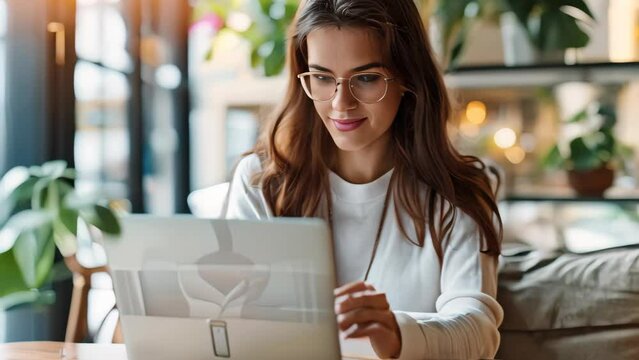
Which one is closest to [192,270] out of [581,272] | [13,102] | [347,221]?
[347,221]

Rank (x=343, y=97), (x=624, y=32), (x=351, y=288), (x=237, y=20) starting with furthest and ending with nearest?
1. (x=237, y=20)
2. (x=624, y=32)
3. (x=343, y=97)
4. (x=351, y=288)

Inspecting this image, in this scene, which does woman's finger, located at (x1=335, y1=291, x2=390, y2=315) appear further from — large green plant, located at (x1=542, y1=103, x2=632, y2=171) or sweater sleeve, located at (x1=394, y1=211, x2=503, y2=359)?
large green plant, located at (x1=542, y1=103, x2=632, y2=171)

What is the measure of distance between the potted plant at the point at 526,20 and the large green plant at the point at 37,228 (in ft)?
5.30

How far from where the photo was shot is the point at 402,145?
5.67 feet

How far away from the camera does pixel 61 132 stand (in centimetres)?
241

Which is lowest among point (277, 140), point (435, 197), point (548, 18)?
point (435, 197)

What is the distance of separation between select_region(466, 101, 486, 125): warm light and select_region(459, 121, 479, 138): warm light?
→ 0.02 m

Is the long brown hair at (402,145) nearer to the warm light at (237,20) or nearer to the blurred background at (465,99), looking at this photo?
the blurred background at (465,99)

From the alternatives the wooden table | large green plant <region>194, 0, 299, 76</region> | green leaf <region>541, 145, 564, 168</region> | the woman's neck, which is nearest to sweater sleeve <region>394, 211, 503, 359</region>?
the woman's neck

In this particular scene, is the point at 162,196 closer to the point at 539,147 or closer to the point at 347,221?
the point at 539,147

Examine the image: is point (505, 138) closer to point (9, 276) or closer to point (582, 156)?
point (582, 156)

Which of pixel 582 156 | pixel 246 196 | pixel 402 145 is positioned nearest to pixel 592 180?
pixel 582 156

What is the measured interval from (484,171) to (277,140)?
1.53 ft

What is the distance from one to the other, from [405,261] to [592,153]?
1.28 meters
